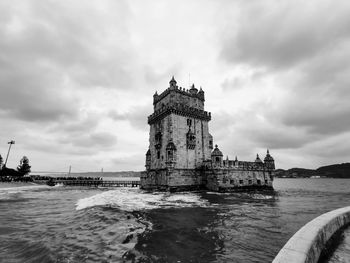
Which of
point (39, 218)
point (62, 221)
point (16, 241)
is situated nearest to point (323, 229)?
point (16, 241)

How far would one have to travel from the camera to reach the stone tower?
3294 cm

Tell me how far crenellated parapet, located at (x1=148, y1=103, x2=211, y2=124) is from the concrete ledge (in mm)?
27806

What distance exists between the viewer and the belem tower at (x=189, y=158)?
3312cm

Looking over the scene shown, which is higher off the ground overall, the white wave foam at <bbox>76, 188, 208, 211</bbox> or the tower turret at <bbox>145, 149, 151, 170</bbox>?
the tower turret at <bbox>145, 149, 151, 170</bbox>

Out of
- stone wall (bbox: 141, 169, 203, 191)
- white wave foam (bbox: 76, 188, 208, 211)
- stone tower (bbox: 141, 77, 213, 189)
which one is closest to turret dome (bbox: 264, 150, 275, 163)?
stone tower (bbox: 141, 77, 213, 189)

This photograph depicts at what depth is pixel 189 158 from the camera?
34.9m

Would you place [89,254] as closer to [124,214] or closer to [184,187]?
[124,214]

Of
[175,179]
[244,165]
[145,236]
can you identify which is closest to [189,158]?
[175,179]

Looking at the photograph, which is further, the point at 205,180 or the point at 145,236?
the point at 205,180

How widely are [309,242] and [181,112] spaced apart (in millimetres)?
30506

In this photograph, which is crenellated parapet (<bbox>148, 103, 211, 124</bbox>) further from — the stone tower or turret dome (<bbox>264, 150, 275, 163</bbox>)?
turret dome (<bbox>264, 150, 275, 163</bbox>)

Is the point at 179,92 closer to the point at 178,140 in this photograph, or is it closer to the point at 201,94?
the point at 201,94

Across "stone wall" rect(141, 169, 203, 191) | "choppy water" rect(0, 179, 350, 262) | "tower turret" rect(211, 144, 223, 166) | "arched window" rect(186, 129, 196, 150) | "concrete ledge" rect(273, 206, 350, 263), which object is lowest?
"choppy water" rect(0, 179, 350, 262)

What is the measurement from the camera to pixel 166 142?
34875 millimetres
